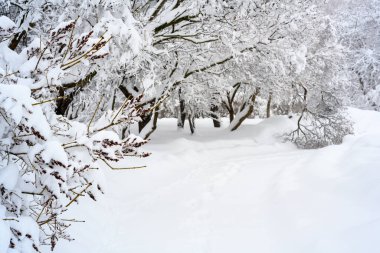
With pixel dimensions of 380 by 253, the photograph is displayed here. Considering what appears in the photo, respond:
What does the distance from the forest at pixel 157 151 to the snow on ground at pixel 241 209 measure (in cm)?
3

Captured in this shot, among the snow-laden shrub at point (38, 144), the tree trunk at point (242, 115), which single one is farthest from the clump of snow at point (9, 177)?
the tree trunk at point (242, 115)

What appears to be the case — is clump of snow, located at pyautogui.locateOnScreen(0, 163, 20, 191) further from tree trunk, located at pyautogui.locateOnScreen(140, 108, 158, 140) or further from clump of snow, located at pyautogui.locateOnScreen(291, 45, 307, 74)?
tree trunk, located at pyautogui.locateOnScreen(140, 108, 158, 140)

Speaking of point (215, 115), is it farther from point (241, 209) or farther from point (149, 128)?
point (241, 209)

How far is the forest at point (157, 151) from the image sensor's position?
249 centimetres

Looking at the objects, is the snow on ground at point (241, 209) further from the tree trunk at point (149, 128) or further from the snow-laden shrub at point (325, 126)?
the snow-laden shrub at point (325, 126)

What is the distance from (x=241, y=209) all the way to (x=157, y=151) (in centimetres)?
545

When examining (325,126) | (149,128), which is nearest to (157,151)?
(149,128)

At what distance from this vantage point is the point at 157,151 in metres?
11.1

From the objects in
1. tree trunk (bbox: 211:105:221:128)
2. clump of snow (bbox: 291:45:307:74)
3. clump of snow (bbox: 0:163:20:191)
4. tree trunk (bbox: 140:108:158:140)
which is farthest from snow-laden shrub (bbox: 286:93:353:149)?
clump of snow (bbox: 0:163:20:191)

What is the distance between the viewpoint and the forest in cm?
249

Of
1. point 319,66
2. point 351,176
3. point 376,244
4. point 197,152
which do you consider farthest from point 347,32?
point 376,244

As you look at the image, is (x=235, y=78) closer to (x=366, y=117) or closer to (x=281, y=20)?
(x=281, y=20)

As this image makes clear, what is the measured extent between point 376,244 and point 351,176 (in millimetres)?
2764

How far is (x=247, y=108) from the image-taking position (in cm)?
1656
